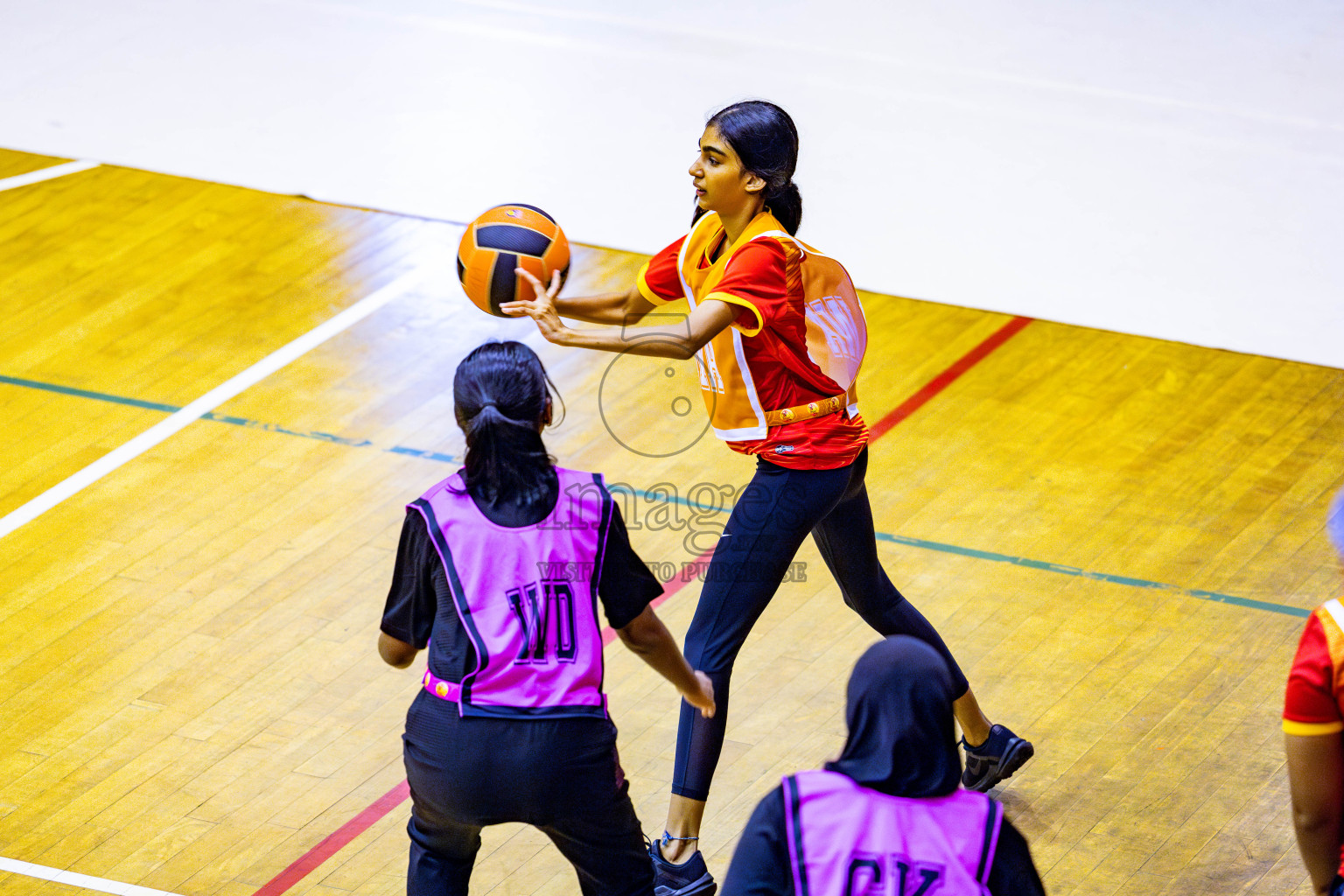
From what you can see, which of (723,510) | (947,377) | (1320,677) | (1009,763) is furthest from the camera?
(947,377)

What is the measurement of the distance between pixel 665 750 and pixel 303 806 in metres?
1.17

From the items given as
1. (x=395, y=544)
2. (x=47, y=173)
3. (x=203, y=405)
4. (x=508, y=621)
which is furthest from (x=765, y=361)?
(x=47, y=173)

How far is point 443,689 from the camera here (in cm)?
346

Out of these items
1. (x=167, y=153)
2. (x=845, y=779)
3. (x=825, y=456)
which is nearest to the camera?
(x=845, y=779)

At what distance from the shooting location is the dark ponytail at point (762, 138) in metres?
4.42

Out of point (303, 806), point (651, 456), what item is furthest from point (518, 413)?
point (651, 456)

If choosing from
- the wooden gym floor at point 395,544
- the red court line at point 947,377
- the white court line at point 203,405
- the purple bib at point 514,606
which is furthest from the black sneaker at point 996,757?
the white court line at point 203,405

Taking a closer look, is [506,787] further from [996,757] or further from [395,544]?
[395,544]

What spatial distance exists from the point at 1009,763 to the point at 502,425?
93.8 inches

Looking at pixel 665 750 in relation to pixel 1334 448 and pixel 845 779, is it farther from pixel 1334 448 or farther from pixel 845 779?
pixel 1334 448

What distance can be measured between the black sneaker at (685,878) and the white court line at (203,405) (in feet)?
11.3

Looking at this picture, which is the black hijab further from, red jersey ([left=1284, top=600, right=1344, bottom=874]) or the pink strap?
the pink strap

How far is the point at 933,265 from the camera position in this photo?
932cm

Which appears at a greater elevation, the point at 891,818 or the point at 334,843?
the point at 891,818
